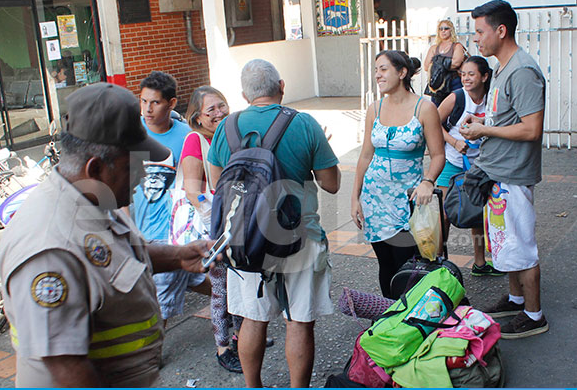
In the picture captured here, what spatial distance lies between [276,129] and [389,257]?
4.95ft

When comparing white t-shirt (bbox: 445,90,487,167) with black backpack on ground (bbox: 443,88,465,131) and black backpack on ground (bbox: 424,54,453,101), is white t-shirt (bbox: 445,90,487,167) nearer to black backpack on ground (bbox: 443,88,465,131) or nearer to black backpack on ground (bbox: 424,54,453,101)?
black backpack on ground (bbox: 443,88,465,131)

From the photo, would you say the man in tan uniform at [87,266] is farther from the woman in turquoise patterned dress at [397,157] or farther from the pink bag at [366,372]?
the woman in turquoise patterned dress at [397,157]

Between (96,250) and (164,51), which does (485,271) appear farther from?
(164,51)

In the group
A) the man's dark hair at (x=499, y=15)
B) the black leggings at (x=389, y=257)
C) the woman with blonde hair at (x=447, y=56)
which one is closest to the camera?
the man's dark hair at (x=499, y=15)

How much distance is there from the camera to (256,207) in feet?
9.71

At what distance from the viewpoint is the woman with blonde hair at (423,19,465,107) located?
7.20 meters

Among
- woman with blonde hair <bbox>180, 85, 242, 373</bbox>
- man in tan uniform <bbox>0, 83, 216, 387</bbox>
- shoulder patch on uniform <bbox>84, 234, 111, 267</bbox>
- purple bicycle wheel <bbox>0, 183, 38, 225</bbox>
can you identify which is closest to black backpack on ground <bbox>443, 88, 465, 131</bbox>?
woman with blonde hair <bbox>180, 85, 242, 373</bbox>

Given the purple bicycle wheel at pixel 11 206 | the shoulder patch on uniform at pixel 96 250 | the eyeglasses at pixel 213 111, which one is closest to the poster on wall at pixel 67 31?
the purple bicycle wheel at pixel 11 206

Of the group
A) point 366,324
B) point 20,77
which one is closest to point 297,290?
point 366,324

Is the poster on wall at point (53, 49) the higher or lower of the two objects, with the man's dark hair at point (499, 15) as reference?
higher

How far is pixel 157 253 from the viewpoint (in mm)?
2547

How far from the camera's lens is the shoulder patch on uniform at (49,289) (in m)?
1.74

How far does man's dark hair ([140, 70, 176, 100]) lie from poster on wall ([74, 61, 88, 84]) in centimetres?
831

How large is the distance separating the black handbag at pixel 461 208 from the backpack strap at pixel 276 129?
1.58 meters
